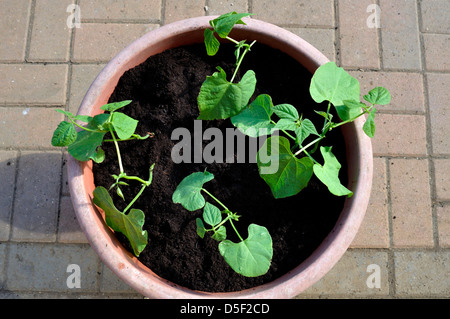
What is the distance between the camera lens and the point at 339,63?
6.07 feet

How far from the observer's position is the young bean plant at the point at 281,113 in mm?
1112

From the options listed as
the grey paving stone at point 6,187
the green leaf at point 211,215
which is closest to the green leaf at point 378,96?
the green leaf at point 211,215

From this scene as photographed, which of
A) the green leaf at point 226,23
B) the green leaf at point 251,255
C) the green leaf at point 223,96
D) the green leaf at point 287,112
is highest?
the green leaf at point 226,23

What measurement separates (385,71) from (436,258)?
82cm

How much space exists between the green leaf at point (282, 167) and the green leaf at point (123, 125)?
13.9 inches

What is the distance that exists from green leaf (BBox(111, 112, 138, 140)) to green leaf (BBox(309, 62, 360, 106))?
0.50 meters

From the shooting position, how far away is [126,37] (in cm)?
187

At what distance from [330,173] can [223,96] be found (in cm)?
36

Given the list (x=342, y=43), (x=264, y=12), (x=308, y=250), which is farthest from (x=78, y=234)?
(x=342, y=43)

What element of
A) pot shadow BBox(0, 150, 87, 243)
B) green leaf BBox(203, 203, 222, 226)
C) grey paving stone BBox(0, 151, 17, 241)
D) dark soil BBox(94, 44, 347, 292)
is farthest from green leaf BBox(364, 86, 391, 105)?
grey paving stone BBox(0, 151, 17, 241)

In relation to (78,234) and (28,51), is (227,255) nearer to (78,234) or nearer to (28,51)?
(78,234)

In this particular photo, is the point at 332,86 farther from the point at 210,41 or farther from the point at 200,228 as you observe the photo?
the point at 200,228

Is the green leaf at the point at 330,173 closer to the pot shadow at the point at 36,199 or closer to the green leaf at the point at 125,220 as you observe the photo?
the green leaf at the point at 125,220

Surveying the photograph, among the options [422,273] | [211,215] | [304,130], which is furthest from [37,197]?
[422,273]
